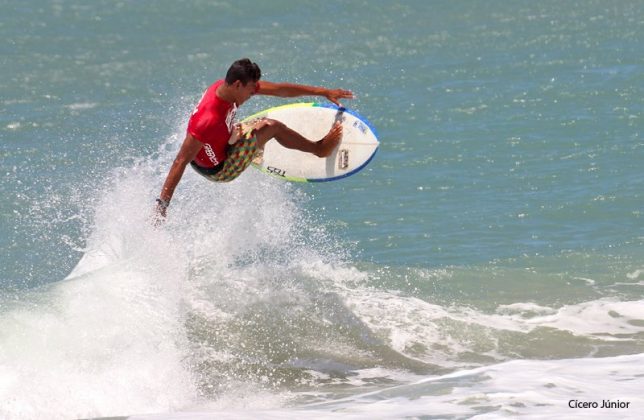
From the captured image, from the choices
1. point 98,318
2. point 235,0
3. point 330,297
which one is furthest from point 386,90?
point 98,318

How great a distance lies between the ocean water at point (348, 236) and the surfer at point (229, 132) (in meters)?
0.91

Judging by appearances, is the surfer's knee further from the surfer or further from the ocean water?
the ocean water

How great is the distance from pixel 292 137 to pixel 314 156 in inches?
34.0

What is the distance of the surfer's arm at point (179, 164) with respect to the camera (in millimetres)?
9125

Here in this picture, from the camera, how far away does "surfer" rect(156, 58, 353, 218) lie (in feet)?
30.0

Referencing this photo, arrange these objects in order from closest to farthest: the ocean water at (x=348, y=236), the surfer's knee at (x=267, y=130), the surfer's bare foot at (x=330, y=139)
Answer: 1. the ocean water at (x=348, y=236)
2. the surfer's knee at (x=267, y=130)
3. the surfer's bare foot at (x=330, y=139)

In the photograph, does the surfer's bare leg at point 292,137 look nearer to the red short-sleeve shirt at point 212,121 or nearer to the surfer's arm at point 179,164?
the red short-sleeve shirt at point 212,121

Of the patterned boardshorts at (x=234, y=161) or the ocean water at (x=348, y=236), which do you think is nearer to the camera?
the ocean water at (x=348, y=236)

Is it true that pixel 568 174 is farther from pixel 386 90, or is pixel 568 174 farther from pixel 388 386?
pixel 388 386

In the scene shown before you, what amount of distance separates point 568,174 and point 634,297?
3561 millimetres

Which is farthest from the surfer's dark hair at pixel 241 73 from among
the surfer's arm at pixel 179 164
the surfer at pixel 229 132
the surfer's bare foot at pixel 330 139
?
the surfer's bare foot at pixel 330 139

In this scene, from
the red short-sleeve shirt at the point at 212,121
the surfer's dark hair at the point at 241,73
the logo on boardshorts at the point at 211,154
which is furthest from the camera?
the logo on boardshorts at the point at 211,154

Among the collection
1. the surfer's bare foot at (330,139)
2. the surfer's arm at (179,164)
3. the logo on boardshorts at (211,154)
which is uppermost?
the surfer's bare foot at (330,139)

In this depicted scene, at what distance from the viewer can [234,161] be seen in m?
9.69
